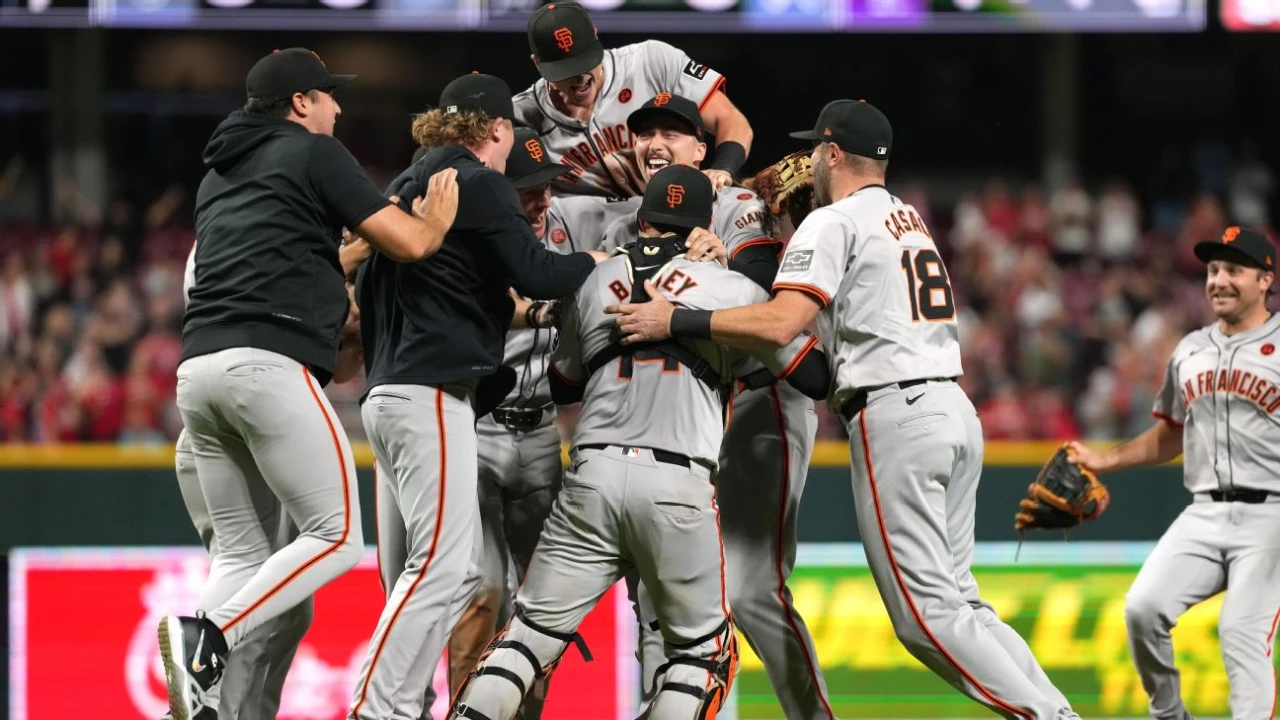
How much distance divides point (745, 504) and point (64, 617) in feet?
12.9

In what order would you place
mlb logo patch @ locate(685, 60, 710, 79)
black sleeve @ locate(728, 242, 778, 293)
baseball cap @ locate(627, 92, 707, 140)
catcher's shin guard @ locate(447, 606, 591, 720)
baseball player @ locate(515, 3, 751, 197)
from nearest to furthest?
catcher's shin guard @ locate(447, 606, 591, 720), black sleeve @ locate(728, 242, 778, 293), baseball cap @ locate(627, 92, 707, 140), baseball player @ locate(515, 3, 751, 197), mlb logo patch @ locate(685, 60, 710, 79)

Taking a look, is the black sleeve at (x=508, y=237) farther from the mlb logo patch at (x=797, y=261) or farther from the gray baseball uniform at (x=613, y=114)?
the gray baseball uniform at (x=613, y=114)

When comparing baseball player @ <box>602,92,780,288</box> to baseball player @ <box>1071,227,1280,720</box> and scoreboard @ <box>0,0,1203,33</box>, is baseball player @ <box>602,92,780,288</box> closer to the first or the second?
baseball player @ <box>1071,227,1280,720</box>

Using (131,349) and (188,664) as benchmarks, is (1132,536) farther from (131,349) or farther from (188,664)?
(131,349)

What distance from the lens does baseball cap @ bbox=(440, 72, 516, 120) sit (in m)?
5.06

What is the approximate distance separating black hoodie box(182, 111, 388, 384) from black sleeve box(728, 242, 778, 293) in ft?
4.32

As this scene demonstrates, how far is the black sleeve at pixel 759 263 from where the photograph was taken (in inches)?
211

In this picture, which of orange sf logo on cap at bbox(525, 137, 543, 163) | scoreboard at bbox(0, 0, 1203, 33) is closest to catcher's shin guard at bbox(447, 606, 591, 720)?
→ orange sf logo on cap at bbox(525, 137, 543, 163)

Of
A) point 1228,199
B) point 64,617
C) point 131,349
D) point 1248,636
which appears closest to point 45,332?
point 131,349

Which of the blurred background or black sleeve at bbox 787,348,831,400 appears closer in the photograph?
black sleeve at bbox 787,348,831,400

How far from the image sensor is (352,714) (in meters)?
4.64

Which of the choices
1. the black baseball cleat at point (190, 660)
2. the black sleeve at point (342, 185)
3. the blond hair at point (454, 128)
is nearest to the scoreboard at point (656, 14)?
the blond hair at point (454, 128)

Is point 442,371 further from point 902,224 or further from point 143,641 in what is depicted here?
point 143,641

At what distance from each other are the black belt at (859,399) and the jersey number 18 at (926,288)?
21 cm
